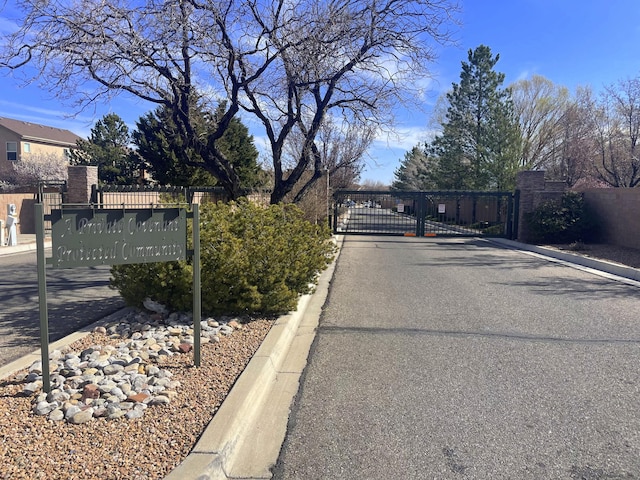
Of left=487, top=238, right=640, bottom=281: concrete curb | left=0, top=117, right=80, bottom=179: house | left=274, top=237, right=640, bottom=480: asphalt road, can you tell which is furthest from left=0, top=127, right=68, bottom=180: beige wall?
left=274, top=237, right=640, bottom=480: asphalt road

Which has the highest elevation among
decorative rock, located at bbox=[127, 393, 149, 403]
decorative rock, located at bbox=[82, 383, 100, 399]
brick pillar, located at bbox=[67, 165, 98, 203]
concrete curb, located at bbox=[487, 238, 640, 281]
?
brick pillar, located at bbox=[67, 165, 98, 203]

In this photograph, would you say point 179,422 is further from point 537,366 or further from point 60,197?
point 60,197

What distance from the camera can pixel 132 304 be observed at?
6.85 m

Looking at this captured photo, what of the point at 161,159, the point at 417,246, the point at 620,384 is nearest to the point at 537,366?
the point at 620,384

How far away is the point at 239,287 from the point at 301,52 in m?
5.80

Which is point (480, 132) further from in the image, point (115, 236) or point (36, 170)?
point (36, 170)

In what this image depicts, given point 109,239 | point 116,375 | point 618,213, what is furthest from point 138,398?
point 618,213

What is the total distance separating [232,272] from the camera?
6371 millimetres

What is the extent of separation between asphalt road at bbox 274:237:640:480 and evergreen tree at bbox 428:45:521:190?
24.1 meters

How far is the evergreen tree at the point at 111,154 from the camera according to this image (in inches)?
1367

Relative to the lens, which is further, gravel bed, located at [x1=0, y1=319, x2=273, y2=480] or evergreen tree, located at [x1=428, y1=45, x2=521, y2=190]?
evergreen tree, located at [x1=428, y1=45, x2=521, y2=190]

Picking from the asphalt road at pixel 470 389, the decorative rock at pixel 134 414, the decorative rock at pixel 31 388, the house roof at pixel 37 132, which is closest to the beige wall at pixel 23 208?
the asphalt road at pixel 470 389

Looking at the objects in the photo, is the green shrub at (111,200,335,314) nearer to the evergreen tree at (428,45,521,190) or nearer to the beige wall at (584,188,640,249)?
the beige wall at (584,188,640,249)

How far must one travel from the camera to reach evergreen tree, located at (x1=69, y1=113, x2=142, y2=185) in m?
34.7
